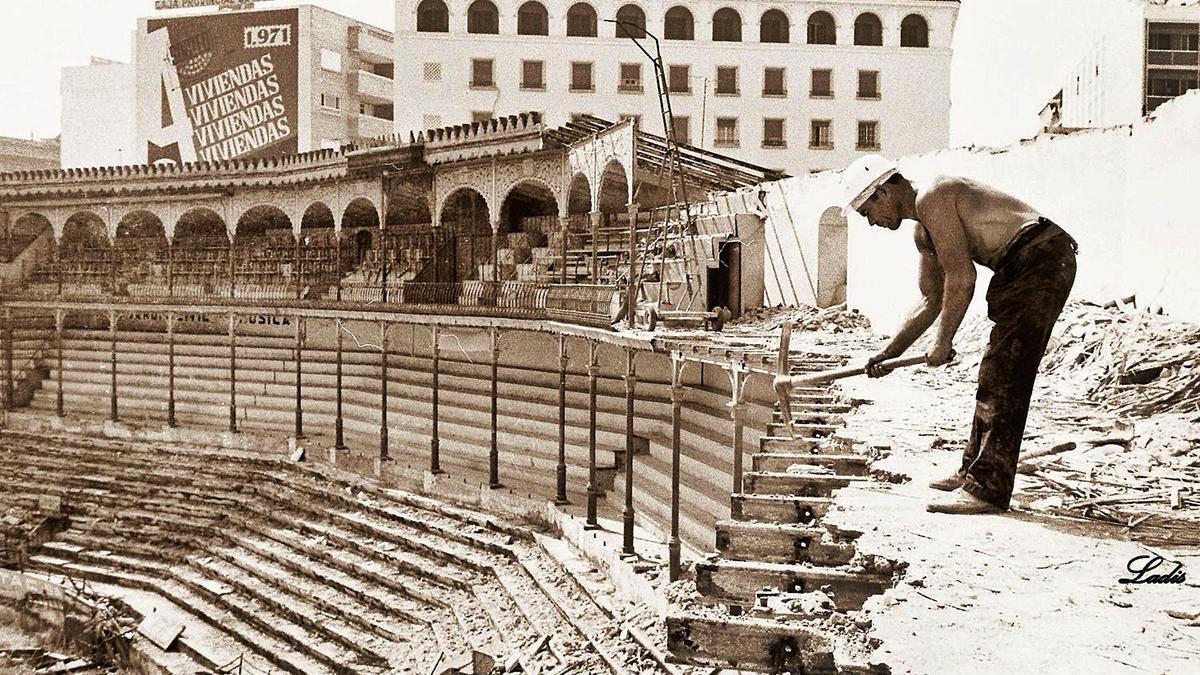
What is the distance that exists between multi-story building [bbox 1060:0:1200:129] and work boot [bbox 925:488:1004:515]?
38258 millimetres

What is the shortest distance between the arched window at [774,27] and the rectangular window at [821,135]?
3638 millimetres

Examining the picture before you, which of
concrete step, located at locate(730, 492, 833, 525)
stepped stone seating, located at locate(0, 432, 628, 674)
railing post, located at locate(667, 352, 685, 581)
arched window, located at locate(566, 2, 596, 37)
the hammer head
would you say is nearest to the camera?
the hammer head

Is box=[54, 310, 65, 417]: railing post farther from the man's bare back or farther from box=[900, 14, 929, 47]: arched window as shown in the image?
box=[900, 14, 929, 47]: arched window

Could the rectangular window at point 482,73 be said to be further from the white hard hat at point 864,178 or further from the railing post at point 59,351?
the white hard hat at point 864,178

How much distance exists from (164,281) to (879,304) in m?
26.4

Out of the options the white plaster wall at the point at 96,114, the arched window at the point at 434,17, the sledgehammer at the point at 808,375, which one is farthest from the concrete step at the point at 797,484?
the white plaster wall at the point at 96,114

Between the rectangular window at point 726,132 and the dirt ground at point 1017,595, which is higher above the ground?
the rectangular window at point 726,132

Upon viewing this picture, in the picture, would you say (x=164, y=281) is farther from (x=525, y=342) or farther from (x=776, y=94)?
(x=776, y=94)

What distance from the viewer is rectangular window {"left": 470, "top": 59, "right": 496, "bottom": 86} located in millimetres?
35219

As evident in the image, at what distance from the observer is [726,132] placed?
117 ft

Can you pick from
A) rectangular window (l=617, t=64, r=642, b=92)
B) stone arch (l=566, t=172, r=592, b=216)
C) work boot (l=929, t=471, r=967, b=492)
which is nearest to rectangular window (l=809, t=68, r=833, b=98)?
rectangular window (l=617, t=64, r=642, b=92)

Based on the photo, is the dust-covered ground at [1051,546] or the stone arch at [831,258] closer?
the dust-covered ground at [1051,546]

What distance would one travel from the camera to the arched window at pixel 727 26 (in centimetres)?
3584

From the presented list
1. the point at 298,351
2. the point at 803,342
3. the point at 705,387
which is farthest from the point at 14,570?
the point at 803,342
